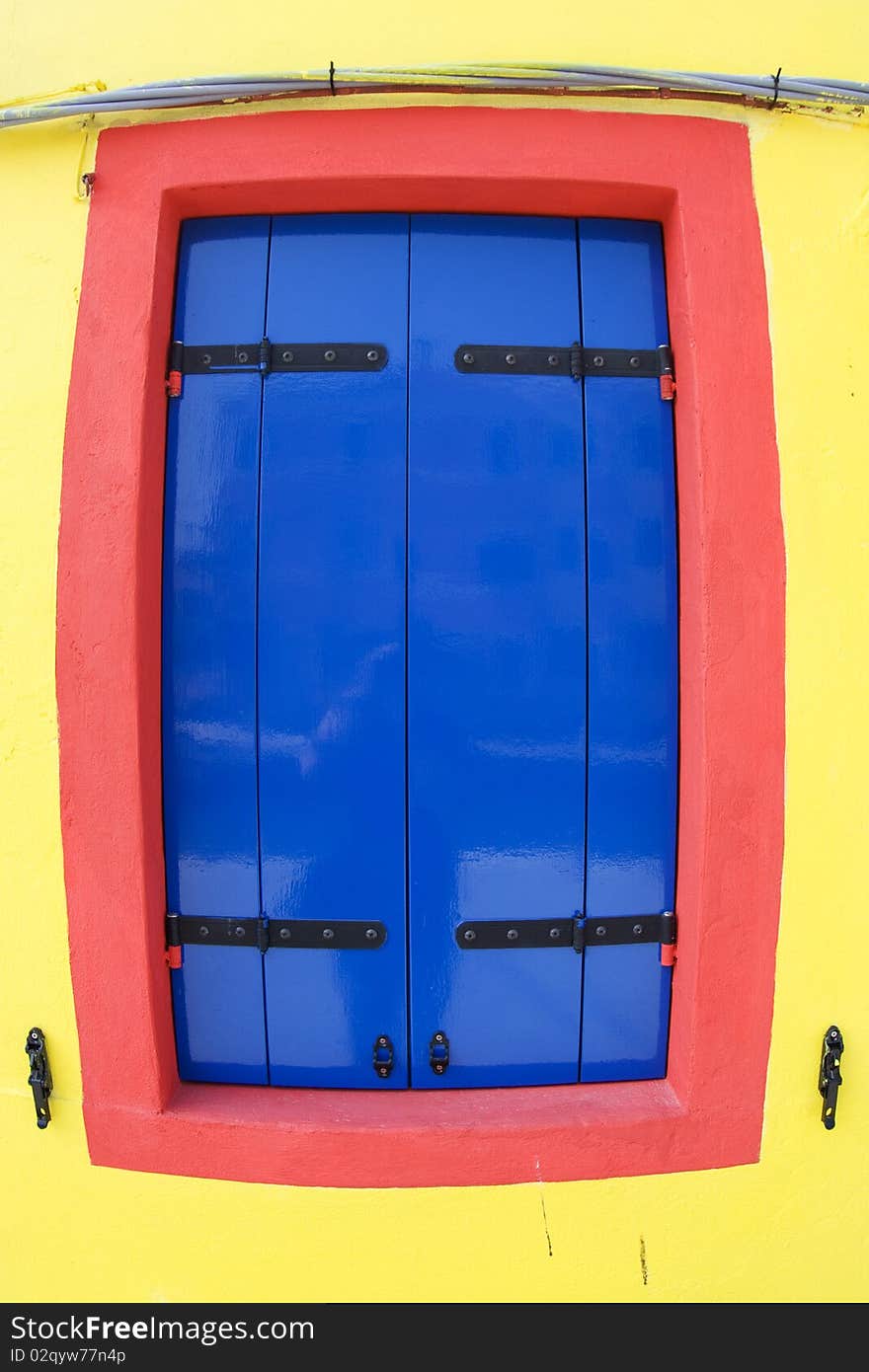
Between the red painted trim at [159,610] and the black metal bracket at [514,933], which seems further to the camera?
the black metal bracket at [514,933]

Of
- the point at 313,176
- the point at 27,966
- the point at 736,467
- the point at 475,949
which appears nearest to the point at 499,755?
the point at 475,949

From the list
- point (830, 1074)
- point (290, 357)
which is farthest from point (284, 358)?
point (830, 1074)

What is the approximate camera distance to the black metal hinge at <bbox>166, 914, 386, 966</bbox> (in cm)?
170

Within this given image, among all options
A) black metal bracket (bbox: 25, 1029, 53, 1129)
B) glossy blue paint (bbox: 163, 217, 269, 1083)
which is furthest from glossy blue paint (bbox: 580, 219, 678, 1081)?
black metal bracket (bbox: 25, 1029, 53, 1129)

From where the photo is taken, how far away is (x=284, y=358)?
5.50ft

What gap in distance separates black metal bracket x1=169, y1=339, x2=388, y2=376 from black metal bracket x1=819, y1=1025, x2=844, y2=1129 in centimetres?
178

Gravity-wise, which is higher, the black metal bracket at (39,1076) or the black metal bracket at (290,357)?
the black metal bracket at (290,357)

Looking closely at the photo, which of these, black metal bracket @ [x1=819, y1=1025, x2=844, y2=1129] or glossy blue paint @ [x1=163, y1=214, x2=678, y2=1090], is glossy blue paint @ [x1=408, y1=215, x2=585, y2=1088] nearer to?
glossy blue paint @ [x1=163, y1=214, x2=678, y2=1090]

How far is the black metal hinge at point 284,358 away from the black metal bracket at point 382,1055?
151 centimetres

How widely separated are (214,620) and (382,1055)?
3.46ft

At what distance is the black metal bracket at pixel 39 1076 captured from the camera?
1.66 m

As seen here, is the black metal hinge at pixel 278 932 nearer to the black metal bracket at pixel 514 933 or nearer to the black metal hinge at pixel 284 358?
the black metal bracket at pixel 514 933

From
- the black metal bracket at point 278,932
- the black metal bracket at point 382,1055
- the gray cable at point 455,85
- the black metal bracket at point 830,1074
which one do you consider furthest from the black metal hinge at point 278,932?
the gray cable at point 455,85

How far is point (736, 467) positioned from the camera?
63.7 inches
